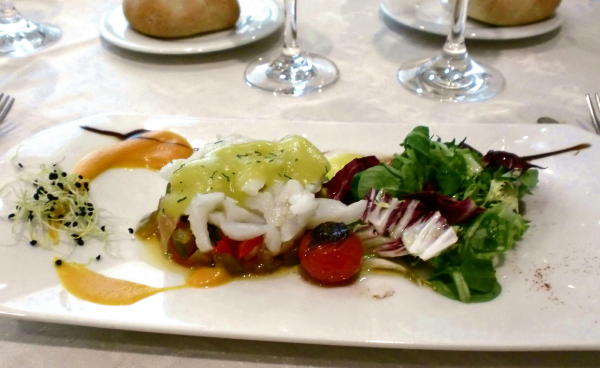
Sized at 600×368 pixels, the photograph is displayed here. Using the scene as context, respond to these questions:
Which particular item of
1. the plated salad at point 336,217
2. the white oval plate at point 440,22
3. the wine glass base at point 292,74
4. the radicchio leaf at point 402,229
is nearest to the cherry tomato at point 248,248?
the plated salad at point 336,217

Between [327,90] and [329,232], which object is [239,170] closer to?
[329,232]

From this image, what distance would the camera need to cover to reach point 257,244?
39.8 inches

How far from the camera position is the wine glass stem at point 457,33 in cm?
164

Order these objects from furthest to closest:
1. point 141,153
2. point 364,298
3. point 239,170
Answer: point 141,153 → point 239,170 → point 364,298

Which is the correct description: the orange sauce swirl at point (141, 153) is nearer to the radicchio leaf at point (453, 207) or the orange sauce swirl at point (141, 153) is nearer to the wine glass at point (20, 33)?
the radicchio leaf at point (453, 207)

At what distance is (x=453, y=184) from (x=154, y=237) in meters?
0.53

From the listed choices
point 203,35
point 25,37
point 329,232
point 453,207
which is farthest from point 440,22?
point 25,37

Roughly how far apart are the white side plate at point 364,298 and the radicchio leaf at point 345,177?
0.63ft

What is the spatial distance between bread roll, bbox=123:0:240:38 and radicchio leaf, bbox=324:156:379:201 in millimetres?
887

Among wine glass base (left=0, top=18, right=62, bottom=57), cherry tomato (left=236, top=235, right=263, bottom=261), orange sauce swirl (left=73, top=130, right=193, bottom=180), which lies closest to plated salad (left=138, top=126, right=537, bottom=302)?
cherry tomato (left=236, top=235, right=263, bottom=261)

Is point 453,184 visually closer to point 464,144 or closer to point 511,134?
point 464,144

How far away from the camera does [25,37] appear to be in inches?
79.5

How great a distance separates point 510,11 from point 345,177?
3.34ft

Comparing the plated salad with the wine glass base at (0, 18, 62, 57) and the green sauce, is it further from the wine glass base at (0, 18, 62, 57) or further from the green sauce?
the wine glass base at (0, 18, 62, 57)
